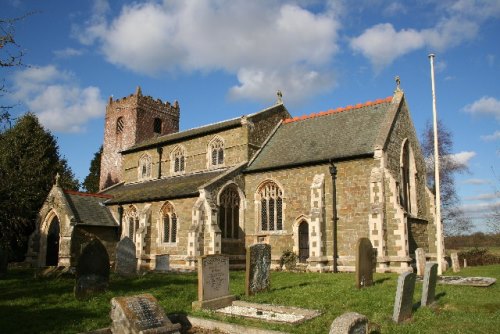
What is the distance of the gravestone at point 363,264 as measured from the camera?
1245 centimetres

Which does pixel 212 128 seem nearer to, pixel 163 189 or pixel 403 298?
pixel 163 189

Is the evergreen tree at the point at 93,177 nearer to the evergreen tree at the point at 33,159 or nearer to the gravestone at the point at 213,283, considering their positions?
the evergreen tree at the point at 33,159

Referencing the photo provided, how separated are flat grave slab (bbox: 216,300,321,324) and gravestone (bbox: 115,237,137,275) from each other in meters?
8.85

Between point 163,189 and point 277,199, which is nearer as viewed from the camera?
point 277,199

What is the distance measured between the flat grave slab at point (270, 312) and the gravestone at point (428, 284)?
9.01ft

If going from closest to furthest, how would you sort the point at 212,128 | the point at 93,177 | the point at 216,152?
the point at 216,152 < the point at 212,128 < the point at 93,177

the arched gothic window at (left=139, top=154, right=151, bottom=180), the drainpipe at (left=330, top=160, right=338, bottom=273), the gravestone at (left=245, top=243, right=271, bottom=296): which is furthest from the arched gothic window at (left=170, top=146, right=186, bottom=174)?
the gravestone at (left=245, top=243, right=271, bottom=296)

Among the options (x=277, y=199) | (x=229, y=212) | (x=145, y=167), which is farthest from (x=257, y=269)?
(x=145, y=167)

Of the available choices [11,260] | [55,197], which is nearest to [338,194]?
[55,197]

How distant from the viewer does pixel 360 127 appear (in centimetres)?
2109

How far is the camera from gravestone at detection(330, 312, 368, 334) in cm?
626

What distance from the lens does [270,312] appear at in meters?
9.77

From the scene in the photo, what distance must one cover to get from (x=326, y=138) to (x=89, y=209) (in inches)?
587

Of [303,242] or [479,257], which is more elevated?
[303,242]
